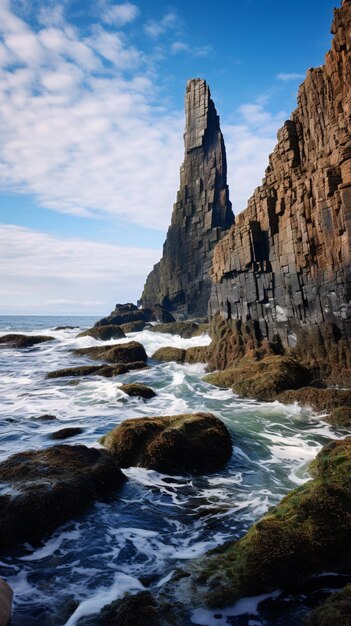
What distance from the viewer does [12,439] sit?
10391 mm

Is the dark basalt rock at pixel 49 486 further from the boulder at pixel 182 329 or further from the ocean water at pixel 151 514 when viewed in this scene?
the boulder at pixel 182 329

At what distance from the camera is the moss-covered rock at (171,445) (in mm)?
8312

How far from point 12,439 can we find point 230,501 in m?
6.52

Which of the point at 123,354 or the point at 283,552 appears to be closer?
the point at 283,552

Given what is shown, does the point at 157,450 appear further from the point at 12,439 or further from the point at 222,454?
the point at 12,439

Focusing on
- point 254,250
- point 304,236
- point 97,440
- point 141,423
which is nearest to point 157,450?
point 141,423

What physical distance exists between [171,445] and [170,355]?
19980 mm

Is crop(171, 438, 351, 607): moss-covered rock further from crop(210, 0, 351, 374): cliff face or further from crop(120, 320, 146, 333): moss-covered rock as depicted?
crop(120, 320, 146, 333): moss-covered rock

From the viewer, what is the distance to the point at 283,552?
4184 millimetres

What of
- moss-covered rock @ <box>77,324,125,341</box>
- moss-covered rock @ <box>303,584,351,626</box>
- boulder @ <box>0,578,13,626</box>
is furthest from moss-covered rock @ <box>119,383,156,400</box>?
moss-covered rock @ <box>77,324,125,341</box>

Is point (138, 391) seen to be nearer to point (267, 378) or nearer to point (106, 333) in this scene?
point (267, 378)

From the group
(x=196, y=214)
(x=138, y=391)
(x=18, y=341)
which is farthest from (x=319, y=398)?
(x=196, y=214)

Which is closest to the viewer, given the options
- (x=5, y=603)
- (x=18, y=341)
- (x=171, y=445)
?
(x=5, y=603)

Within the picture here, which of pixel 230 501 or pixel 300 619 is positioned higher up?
pixel 300 619
